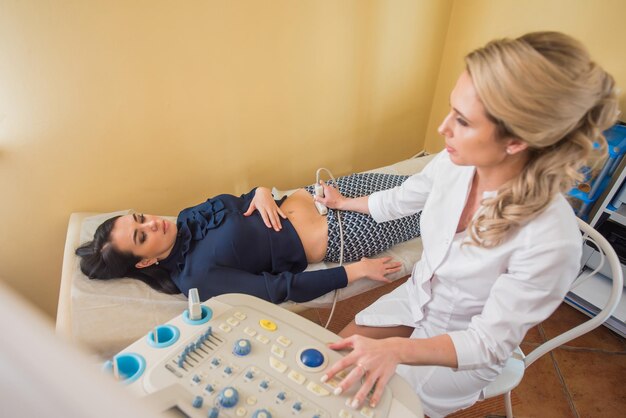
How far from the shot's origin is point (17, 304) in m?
0.30

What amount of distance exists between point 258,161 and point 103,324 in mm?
975

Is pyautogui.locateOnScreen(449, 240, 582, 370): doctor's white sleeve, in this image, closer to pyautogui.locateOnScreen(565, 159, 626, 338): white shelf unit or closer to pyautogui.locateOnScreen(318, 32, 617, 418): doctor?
pyautogui.locateOnScreen(318, 32, 617, 418): doctor

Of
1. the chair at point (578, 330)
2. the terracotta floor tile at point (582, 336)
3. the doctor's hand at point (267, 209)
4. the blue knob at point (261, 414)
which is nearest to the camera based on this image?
the blue knob at point (261, 414)

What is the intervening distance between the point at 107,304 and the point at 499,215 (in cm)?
115

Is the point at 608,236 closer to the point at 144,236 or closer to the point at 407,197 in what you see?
the point at 407,197

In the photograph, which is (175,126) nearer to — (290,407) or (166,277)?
(166,277)

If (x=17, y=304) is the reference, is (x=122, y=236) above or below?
below

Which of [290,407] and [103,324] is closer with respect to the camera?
[290,407]

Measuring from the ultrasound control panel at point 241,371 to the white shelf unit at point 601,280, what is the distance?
135 centimetres

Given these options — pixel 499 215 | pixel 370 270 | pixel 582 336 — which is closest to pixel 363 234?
pixel 370 270

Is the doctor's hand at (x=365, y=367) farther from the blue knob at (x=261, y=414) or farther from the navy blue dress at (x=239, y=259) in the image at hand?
the navy blue dress at (x=239, y=259)

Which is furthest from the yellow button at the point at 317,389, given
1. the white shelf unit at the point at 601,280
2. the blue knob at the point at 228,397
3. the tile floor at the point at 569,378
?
the white shelf unit at the point at 601,280

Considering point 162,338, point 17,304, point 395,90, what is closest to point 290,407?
point 162,338

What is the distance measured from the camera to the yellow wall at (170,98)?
4.01 ft
